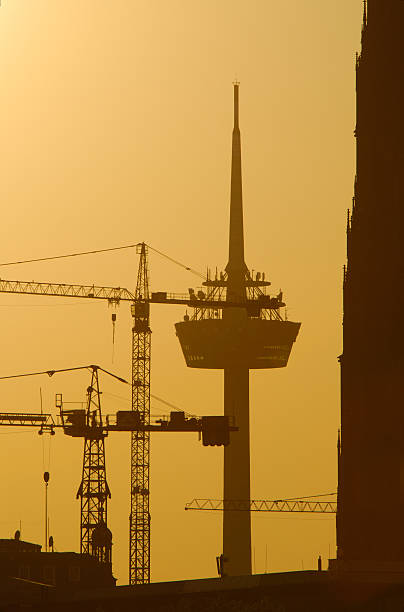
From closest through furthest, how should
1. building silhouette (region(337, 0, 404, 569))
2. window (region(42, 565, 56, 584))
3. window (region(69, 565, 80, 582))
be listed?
building silhouette (region(337, 0, 404, 569)) < window (region(42, 565, 56, 584)) < window (region(69, 565, 80, 582))

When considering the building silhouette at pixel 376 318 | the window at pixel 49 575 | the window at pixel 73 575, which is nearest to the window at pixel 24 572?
the window at pixel 49 575

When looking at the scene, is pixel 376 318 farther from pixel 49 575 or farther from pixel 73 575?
pixel 49 575

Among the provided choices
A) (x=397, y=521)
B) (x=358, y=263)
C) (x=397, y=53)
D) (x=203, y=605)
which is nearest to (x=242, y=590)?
(x=203, y=605)

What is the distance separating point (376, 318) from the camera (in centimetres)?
18400

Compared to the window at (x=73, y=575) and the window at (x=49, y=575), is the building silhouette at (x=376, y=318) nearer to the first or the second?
the window at (x=73, y=575)

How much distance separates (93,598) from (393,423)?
6708 cm

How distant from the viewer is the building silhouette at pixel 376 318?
7116 inches

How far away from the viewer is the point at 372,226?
7352 inches

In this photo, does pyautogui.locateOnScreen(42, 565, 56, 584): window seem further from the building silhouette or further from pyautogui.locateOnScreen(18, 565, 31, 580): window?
the building silhouette

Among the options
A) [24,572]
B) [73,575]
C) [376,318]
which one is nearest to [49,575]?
[73,575]

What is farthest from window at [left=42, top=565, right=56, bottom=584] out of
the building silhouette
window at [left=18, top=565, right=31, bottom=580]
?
the building silhouette

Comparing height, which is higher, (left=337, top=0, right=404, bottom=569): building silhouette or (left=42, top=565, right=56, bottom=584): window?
(left=337, top=0, right=404, bottom=569): building silhouette

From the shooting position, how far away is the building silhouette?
181 m

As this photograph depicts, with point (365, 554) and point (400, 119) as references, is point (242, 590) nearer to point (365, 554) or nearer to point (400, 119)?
point (365, 554)
